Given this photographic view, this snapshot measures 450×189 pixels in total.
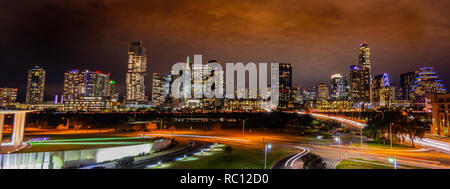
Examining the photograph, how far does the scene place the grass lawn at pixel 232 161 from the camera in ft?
76.3

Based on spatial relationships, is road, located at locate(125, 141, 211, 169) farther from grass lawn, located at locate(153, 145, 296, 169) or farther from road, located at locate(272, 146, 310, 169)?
road, located at locate(272, 146, 310, 169)

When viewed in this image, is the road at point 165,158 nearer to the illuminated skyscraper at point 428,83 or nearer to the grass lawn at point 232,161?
the grass lawn at point 232,161

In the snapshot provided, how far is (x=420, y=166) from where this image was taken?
2339 cm

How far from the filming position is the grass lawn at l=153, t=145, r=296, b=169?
2327 centimetres

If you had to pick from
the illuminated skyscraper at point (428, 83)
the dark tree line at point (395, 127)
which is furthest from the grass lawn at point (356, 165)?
the illuminated skyscraper at point (428, 83)

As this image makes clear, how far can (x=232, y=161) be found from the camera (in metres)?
25.6

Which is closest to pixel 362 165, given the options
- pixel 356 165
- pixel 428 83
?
pixel 356 165

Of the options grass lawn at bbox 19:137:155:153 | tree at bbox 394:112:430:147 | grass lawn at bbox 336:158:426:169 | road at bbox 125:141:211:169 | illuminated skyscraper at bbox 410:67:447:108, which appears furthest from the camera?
illuminated skyscraper at bbox 410:67:447:108

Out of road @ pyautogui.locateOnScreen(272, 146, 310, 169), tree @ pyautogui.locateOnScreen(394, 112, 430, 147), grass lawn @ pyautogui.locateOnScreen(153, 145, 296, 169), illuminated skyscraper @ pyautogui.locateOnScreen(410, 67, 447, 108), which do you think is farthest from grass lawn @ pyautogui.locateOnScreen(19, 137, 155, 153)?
illuminated skyscraper @ pyautogui.locateOnScreen(410, 67, 447, 108)

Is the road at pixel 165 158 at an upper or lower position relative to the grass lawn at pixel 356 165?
lower

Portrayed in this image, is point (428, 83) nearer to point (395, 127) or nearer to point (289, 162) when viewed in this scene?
point (395, 127)
